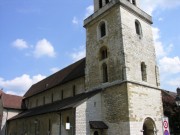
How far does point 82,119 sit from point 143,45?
34.7ft

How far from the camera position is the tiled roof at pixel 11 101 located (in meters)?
36.9

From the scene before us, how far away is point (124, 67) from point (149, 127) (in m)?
6.60

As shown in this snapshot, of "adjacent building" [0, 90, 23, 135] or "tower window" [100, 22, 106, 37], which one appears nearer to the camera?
"tower window" [100, 22, 106, 37]

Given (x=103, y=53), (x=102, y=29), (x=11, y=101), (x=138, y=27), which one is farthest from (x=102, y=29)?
(x=11, y=101)

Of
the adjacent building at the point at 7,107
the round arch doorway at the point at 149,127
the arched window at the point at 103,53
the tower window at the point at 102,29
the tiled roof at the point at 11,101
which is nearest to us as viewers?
the round arch doorway at the point at 149,127

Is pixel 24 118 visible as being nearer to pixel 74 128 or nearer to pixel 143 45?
pixel 74 128

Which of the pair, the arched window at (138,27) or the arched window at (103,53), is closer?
the arched window at (103,53)

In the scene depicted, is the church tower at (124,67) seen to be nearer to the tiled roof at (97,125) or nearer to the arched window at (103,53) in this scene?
the arched window at (103,53)

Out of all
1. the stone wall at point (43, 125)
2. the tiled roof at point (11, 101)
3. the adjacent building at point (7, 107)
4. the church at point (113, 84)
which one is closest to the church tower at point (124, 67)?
the church at point (113, 84)

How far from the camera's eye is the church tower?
2047 cm

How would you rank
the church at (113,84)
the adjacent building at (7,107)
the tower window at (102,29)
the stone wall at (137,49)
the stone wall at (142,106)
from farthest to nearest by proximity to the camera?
1. the adjacent building at (7,107)
2. the tower window at (102,29)
3. the stone wall at (137,49)
4. the church at (113,84)
5. the stone wall at (142,106)

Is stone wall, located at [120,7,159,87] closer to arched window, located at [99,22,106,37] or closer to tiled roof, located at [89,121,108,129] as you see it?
arched window, located at [99,22,106,37]

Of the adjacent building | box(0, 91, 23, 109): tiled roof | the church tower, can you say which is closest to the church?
the church tower


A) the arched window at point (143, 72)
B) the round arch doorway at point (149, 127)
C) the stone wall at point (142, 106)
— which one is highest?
the arched window at point (143, 72)
